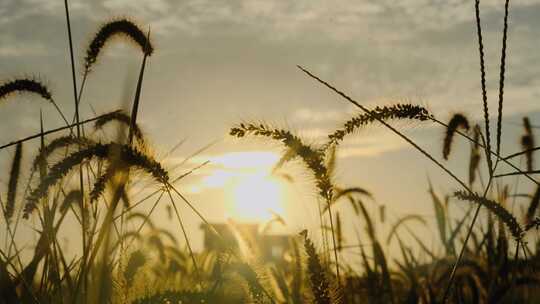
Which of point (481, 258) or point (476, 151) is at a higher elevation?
point (476, 151)

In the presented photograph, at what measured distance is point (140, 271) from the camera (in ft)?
10.7

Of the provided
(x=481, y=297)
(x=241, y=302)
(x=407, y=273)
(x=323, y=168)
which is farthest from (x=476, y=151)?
(x=323, y=168)

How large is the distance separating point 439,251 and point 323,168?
13.5 feet

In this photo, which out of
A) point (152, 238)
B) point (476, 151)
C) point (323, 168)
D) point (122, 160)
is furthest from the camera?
point (152, 238)

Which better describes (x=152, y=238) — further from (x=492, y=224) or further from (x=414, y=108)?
(x=414, y=108)

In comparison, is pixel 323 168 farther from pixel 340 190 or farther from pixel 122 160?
pixel 340 190

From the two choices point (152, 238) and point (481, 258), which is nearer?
point (481, 258)

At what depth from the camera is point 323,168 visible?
2.14 meters

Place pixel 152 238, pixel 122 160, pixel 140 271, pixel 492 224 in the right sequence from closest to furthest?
pixel 122 160 < pixel 140 271 < pixel 492 224 < pixel 152 238

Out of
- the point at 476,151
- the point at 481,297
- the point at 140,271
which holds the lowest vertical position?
the point at 481,297

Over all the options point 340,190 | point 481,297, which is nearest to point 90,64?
point 340,190

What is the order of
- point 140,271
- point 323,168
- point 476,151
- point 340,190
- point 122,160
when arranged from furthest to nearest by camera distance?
point 476,151 → point 340,190 → point 140,271 → point 323,168 → point 122,160

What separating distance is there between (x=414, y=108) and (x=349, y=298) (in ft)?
8.01

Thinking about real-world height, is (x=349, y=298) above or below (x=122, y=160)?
below
